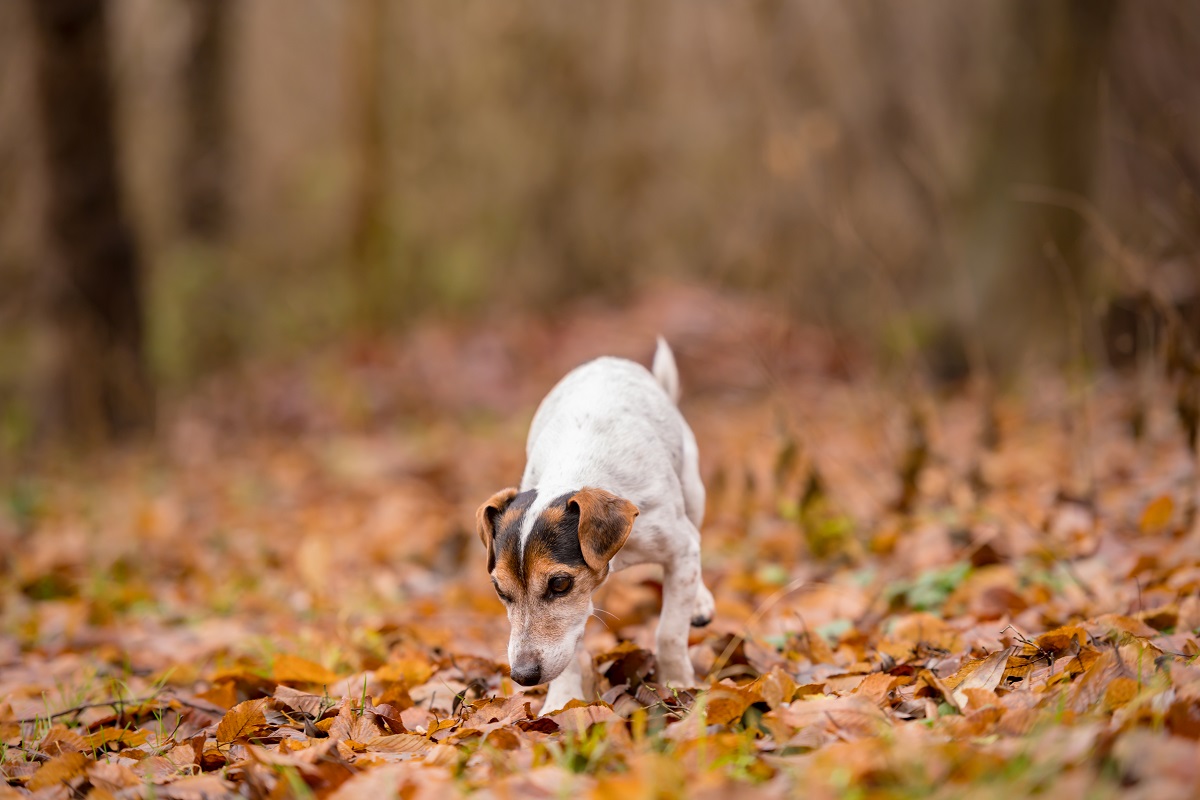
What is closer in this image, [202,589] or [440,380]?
[202,589]

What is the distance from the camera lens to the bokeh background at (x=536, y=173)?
37.2 feet

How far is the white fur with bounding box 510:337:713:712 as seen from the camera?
12.7ft

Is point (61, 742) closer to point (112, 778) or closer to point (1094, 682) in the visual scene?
point (112, 778)

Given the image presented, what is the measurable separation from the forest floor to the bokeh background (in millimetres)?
2598

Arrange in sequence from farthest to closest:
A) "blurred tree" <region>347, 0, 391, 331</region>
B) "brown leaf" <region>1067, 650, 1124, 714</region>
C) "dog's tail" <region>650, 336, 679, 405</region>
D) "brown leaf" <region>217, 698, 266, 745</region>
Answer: "blurred tree" <region>347, 0, 391, 331</region> < "dog's tail" <region>650, 336, 679, 405</region> < "brown leaf" <region>217, 698, 266, 745</region> < "brown leaf" <region>1067, 650, 1124, 714</region>

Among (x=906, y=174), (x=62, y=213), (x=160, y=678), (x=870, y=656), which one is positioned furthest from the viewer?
(x=906, y=174)

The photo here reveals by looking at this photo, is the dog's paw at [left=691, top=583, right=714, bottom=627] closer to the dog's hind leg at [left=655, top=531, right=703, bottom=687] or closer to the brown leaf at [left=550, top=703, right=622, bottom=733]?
the dog's hind leg at [left=655, top=531, right=703, bottom=687]

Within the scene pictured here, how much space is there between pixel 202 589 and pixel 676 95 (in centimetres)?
1617

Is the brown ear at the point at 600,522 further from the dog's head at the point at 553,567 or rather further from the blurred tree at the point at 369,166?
the blurred tree at the point at 369,166

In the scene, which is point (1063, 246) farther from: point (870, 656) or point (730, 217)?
point (730, 217)

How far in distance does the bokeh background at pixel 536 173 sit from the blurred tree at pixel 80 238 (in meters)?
0.03

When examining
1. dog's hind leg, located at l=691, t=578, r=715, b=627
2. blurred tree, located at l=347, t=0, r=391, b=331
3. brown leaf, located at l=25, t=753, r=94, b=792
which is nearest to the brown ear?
dog's hind leg, located at l=691, t=578, r=715, b=627

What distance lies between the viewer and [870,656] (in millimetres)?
4074

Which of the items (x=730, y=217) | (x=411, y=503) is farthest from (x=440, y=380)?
(x=730, y=217)
